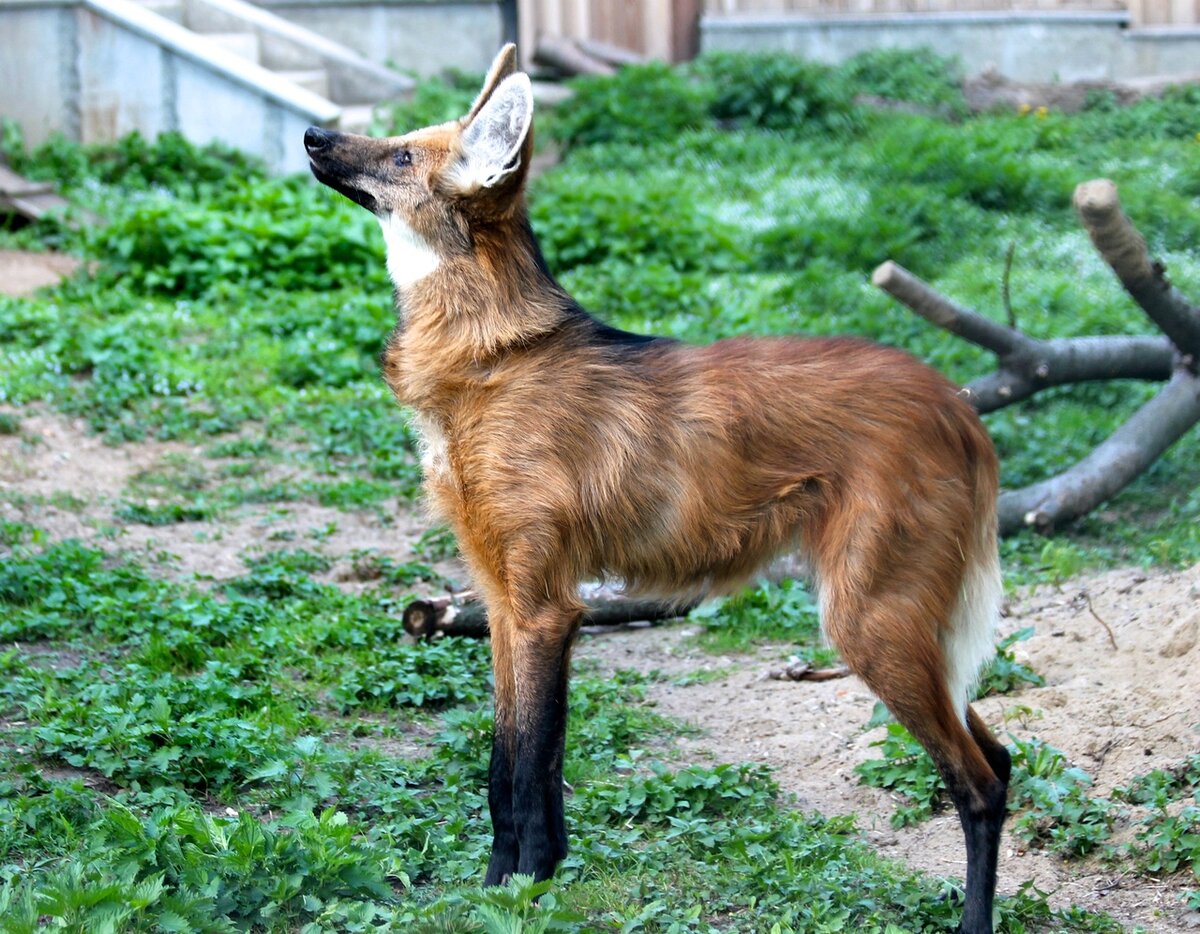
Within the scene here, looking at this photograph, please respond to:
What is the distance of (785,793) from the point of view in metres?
3.55

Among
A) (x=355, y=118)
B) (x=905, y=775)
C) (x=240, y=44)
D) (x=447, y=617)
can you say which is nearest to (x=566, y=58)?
(x=355, y=118)

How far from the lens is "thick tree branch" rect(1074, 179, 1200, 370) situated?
429 centimetres

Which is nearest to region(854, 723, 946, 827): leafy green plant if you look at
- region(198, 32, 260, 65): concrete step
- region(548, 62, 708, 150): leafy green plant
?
region(548, 62, 708, 150): leafy green plant

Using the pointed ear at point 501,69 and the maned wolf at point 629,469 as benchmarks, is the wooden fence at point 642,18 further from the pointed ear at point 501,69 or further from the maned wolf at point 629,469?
the maned wolf at point 629,469

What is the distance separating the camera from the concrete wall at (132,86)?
31.1 ft

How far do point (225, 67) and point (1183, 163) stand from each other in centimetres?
677

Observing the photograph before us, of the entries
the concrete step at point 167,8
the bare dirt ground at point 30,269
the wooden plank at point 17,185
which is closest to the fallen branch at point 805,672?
the bare dirt ground at point 30,269

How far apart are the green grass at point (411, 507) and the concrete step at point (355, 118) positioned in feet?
0.93

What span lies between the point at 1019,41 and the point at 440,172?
32.6 feet

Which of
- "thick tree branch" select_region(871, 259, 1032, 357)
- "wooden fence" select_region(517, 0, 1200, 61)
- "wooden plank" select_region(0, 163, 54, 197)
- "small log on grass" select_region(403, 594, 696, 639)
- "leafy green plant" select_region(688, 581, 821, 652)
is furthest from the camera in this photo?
"wooden fence" select_region(517, 0, 1200, 61)

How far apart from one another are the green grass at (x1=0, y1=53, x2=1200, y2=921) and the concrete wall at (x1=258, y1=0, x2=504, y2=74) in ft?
6.14

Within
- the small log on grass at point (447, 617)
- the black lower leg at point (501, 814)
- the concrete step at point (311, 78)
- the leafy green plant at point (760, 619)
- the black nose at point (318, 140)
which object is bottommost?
the leafy green plant at point (760, 619)

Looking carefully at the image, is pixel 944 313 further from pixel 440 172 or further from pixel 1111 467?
pixel 440 172

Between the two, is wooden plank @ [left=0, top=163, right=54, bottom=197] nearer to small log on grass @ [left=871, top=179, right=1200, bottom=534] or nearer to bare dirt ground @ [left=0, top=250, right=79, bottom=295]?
bare dirt ground @ [left=0, top=250, right=79, bottom=295]
